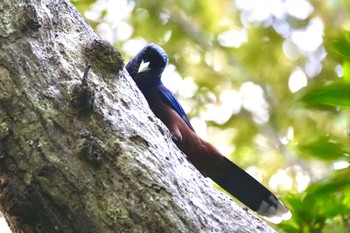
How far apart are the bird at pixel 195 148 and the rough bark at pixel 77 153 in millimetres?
1224

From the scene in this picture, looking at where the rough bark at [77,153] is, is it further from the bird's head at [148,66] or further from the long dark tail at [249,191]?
the bird's head at [148,66]

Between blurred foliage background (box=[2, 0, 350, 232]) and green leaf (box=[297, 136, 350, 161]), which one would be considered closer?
green leaf (box=[297, 136, 350, 161])

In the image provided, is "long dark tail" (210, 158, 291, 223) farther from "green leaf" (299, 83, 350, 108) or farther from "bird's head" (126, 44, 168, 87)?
"green leaf" (299, 83, 350, 108)

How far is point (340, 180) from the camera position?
2447mm

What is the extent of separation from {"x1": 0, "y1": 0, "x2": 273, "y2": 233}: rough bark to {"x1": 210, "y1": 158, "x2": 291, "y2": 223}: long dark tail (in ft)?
3.97

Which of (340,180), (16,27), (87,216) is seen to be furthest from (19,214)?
(340,180)

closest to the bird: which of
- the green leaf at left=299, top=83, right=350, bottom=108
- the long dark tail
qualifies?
the long dark tail

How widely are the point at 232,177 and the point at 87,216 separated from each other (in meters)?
1.79

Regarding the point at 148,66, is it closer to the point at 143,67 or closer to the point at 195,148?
the point at 143,67

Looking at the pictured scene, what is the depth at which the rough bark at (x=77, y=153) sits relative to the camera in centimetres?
246

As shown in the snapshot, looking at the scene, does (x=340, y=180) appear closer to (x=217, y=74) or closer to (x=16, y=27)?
(x=16, y=27)

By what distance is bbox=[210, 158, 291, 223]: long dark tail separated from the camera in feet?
13.0

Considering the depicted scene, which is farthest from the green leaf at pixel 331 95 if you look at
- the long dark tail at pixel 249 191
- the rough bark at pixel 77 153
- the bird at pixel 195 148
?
the long dark tail at pixel 249 191

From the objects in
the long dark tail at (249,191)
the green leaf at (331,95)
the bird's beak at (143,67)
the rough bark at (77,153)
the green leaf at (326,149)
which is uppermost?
the bird's beak at (143,67)
